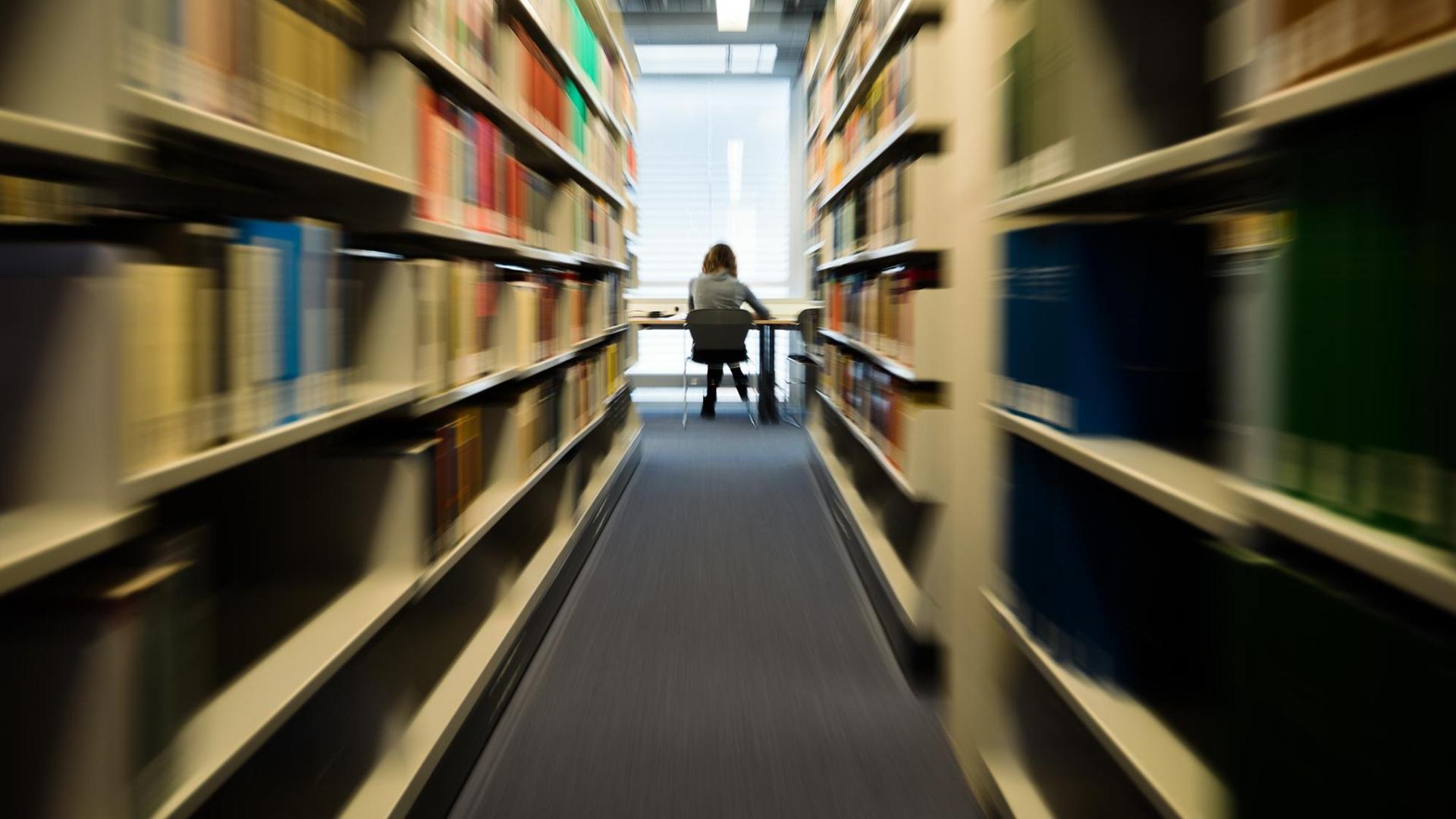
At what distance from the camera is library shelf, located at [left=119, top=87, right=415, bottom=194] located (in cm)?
81

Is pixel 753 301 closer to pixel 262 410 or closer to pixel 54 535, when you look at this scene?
pixel 262 410

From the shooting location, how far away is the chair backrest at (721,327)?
19.7ft

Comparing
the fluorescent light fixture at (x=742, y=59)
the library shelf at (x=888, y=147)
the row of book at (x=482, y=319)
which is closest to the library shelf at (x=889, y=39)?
the library shelf at (x=888, y=147)

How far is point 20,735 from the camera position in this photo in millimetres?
785

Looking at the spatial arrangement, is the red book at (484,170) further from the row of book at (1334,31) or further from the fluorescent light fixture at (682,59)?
the fluorescent light fixture at (682,59)

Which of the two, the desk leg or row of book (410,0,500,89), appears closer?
row of book (410,0,500,89)

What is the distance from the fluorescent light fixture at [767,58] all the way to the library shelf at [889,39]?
13.4ft

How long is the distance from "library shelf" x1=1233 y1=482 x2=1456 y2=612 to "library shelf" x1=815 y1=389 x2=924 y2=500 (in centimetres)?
137

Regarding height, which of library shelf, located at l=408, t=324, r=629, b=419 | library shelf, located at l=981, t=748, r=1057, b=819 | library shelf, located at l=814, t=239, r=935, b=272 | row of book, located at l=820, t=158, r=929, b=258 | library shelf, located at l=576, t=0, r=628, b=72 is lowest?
library shelf, located at l=981, t=748, r=1057, b=819

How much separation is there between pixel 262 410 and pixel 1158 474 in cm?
106

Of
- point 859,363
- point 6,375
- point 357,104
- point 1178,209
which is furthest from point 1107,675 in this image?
point 859,363

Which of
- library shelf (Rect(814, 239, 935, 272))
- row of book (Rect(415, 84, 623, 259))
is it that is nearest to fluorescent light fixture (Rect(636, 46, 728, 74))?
library shelf (Rect(814, 239, 935, 272))

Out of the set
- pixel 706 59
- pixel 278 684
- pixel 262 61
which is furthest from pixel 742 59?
pixel 278 684

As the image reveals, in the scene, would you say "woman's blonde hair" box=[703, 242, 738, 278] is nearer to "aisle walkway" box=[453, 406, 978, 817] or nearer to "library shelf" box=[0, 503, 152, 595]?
"aisle walkway" box=[453, 406, 978, 817]
